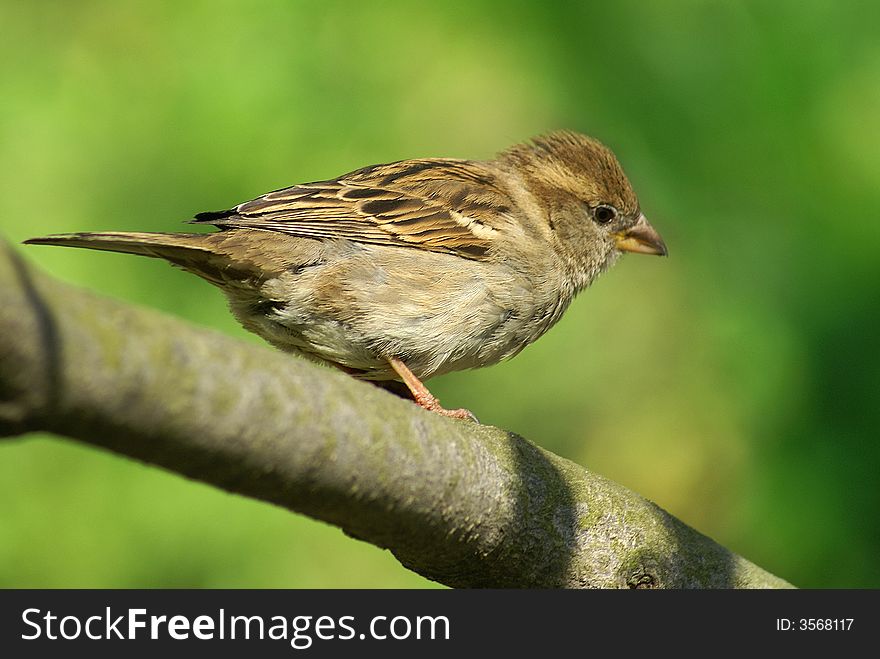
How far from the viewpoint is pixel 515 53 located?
15.8ft

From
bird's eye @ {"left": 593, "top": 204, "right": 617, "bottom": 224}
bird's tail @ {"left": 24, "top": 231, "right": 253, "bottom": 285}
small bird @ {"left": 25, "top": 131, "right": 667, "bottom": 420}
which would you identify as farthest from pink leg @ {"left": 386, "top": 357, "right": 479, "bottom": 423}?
bird's eye @ {"left": 593, "top": 204, "right": 617, "bottom": 224}

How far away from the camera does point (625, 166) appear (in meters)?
4.95

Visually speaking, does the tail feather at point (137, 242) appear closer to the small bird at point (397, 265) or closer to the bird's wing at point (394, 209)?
Answer: the small bird at point (397, 265)

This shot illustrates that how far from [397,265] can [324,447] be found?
216cm

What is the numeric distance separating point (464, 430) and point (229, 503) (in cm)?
209

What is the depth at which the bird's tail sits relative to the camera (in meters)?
3.39

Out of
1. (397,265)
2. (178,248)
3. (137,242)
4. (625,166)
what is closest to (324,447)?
(137,242)

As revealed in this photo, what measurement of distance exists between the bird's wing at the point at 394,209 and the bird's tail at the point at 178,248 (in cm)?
14

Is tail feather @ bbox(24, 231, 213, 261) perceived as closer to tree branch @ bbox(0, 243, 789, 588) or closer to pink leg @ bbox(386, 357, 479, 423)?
pink leg @ bbox(386, 357, 479, 423)

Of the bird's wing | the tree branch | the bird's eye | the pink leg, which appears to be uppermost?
the bird's eye

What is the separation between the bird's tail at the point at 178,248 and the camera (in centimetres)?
339

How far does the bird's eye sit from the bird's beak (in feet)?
0.26

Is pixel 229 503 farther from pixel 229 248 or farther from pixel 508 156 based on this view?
pixel 508 156

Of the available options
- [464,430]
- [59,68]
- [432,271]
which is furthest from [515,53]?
[464,430]
